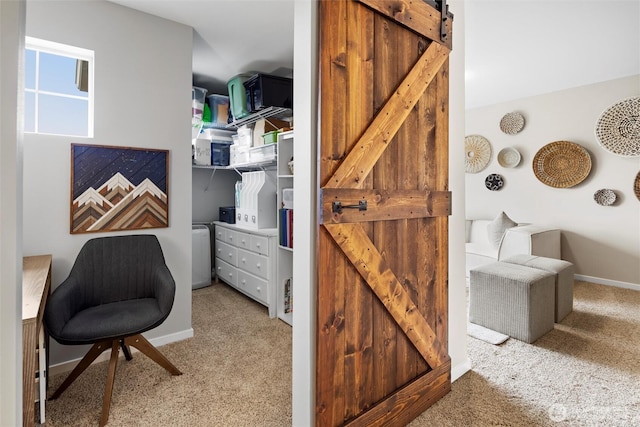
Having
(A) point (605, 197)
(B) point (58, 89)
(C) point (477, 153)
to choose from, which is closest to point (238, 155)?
(B) point (58, 89)

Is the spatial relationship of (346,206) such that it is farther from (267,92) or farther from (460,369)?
(267,92)

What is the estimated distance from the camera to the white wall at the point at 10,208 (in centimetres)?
70

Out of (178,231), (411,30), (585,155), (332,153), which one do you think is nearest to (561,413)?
(332,153)

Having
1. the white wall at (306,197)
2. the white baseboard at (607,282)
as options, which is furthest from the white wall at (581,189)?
the white wall at (306,197)

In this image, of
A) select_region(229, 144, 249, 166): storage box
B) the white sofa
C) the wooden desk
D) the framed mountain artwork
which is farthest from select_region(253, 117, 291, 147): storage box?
the white sofa

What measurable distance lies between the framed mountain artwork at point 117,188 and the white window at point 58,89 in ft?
0.63

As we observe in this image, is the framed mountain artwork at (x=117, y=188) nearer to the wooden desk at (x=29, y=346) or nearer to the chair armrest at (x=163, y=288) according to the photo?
the chair armrest at (x=163, y=288)

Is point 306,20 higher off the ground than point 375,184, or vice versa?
point 306,20

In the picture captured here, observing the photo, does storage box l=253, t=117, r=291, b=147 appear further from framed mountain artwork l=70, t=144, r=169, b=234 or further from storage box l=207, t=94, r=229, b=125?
framed mountain artwork l=70, t=144, r=169, b=234

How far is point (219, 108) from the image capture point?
3.97m

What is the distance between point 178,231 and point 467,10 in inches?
112

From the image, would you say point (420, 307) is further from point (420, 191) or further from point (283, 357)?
point (283, 357)

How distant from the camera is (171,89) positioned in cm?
254

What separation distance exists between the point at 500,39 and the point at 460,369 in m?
2.78
